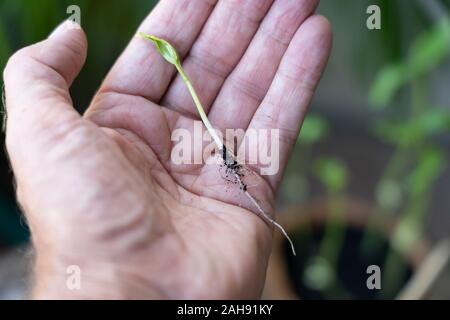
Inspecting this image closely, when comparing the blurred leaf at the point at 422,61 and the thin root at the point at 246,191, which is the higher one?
the blurred leaf at the point at 422,61

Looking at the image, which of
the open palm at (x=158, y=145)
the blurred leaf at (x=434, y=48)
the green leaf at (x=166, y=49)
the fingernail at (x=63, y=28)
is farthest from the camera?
the blurred leaf at (x=434, y=48)

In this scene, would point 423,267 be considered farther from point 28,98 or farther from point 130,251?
point 28,98

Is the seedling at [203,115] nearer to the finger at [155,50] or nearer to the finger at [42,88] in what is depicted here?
the finger at [155,50]

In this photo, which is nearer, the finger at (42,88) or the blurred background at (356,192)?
the finger at (42,88)

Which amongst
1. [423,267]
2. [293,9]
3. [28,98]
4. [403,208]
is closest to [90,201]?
[28,98]

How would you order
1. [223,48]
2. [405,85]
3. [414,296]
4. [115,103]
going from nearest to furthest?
[115,103] < [223,48] < [414,296] < [405,85]

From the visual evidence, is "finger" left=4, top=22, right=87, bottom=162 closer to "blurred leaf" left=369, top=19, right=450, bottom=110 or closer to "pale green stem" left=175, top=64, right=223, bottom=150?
"pale green stem" left=175, top=64, right=223, bottom=150

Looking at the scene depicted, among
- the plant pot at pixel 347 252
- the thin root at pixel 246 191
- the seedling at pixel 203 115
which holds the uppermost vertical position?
the seedling at pixel 203 115

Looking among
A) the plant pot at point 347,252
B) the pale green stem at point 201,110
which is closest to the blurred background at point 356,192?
the plant pot at point 347,252
